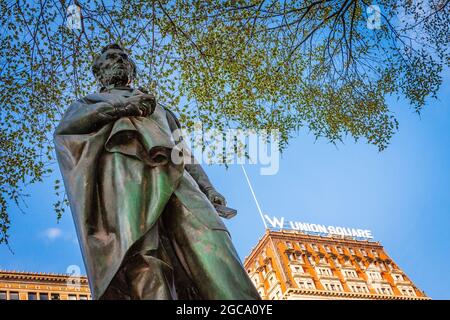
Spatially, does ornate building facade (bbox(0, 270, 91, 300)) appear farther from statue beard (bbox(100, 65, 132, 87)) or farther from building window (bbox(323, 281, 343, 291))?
statue beard (bbox(100, 65, 132, 87))

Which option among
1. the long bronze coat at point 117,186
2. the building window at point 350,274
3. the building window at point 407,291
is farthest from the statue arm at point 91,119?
the building window at point 407,291

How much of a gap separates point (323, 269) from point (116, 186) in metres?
53.2

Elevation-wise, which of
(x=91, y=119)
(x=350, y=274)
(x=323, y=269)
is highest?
(x=323, y=269)

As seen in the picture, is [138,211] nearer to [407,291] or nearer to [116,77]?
[116,77]

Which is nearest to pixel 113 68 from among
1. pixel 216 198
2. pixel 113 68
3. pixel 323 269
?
pixel 113 68

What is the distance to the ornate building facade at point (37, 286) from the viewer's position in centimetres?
3525

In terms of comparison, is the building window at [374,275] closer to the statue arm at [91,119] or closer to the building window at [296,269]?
the building window at [296,269]

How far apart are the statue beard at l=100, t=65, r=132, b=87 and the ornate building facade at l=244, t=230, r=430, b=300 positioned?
46.3 metres

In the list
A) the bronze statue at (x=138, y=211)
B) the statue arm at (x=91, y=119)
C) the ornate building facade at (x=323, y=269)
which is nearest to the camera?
the bronze statue at (x=138, y=211)

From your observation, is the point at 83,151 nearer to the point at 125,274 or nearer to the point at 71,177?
the point at 71,177

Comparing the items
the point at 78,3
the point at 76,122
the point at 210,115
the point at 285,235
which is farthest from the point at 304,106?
the point at 285,235

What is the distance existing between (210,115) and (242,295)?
267 inches

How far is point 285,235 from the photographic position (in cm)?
5706

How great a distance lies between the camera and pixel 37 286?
36.2 meters
